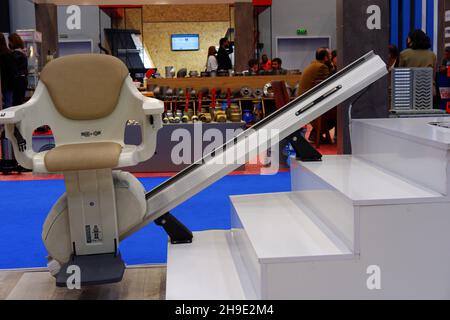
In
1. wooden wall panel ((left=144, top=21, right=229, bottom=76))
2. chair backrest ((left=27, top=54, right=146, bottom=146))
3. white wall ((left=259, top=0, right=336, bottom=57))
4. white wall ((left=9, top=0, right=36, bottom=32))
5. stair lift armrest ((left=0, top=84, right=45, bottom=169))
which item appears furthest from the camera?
wooden wall panel ((left=144, top=21, right=229, bottom=76))

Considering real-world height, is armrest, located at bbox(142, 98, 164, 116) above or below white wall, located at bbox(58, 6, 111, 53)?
below

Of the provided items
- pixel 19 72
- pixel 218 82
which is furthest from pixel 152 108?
pixel 218 82

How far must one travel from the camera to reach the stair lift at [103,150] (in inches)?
115

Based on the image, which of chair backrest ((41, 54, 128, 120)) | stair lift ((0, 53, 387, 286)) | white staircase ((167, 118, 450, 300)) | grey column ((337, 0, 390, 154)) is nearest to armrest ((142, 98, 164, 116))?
stair lift ((0, 53, 387, 286))

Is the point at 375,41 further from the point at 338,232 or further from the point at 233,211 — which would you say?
the point at 338,232

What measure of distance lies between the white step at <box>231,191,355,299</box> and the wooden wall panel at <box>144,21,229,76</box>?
16.1 m

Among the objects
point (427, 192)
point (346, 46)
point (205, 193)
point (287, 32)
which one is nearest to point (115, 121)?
point (427, 192)

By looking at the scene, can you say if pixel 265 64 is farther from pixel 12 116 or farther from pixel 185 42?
pixel 12 116

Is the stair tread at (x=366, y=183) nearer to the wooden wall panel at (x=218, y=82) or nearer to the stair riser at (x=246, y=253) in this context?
the stair riser at (x=246, y=253)

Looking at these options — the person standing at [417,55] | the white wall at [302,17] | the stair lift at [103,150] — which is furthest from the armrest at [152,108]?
the white wall at [302,17]

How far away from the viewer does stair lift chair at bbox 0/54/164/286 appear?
9.38 feet

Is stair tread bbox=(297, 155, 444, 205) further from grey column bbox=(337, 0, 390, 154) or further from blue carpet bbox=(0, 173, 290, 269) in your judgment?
blue carpet bbox=(0, 173, 290, 269)

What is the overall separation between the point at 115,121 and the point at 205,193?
2510mm

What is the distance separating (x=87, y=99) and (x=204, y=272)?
1.16 m
